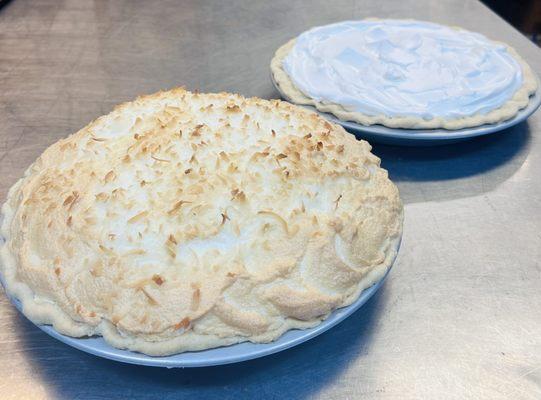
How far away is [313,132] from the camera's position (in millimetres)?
1275

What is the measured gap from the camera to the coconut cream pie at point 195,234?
0.97 meters

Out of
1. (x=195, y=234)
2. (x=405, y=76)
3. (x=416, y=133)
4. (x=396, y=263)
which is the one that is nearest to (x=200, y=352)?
(x=195, y=234)

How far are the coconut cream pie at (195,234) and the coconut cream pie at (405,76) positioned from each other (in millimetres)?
480

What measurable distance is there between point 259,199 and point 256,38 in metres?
1.67

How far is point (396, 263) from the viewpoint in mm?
1370

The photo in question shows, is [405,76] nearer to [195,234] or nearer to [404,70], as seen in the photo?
[404,70]

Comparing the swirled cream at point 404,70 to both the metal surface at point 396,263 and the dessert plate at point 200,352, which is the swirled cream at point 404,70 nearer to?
the metal surface at point 396,263

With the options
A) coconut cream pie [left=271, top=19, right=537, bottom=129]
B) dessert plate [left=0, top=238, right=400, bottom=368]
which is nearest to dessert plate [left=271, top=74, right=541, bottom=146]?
coconut cream pie [left=271, top=19, right=537, bottom=129]

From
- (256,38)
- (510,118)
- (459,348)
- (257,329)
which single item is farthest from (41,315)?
(256,38)

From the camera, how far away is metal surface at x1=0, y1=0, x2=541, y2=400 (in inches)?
43.1

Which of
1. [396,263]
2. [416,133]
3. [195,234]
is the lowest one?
[396,263]

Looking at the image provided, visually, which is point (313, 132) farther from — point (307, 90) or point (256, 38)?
point (256, 38)

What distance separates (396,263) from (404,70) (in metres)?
0.79

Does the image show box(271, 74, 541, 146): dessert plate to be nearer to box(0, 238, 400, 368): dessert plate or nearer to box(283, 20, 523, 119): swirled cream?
box(283, 20, 523, 119): swirled cream
